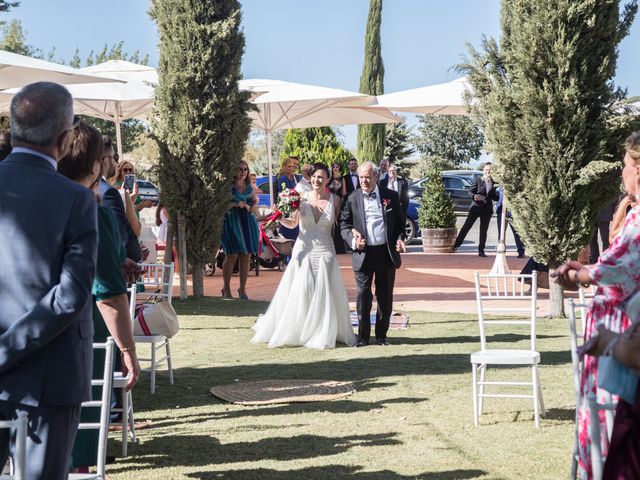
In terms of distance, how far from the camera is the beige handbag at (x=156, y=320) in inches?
317

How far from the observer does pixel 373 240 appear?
11.2 meters

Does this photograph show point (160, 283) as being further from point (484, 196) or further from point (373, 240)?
point (484, 196)

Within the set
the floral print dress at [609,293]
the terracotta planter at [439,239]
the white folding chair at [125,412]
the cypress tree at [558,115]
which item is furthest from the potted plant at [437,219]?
the floral print dress at [609,293]

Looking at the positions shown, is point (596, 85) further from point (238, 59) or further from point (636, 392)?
point (636, 392)

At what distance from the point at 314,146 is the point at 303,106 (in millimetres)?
5287

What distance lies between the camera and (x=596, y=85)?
41.8 ft

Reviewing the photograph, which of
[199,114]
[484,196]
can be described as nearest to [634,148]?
[199,114]

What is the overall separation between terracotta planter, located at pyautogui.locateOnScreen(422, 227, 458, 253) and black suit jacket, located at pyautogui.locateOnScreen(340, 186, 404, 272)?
508 inches

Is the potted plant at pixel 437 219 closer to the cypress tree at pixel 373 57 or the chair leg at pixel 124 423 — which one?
the cypress tree at pixel 373 57

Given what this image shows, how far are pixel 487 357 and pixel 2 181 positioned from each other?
4640 mm

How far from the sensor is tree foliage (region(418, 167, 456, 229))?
24.0 m

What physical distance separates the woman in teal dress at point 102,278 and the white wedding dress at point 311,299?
252 inches

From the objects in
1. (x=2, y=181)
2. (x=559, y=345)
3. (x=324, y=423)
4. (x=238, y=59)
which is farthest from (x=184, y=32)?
(x=2, y=181)

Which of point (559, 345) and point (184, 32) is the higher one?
point (184, 32)
